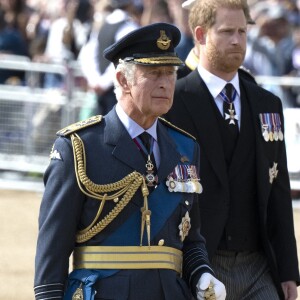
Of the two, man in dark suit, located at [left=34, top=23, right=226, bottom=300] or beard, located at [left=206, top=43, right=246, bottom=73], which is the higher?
beard, located at [left=206, top=43, right=246, bottom=73]

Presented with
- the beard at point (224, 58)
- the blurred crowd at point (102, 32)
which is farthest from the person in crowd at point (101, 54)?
the beard at point (224, 58)

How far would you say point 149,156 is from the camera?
4430mm

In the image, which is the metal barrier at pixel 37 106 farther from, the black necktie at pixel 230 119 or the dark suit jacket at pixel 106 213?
the dark suit jacket at pixel 106 213

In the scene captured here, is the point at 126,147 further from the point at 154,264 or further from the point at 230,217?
the point at 230,217

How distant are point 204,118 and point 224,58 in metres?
0.29

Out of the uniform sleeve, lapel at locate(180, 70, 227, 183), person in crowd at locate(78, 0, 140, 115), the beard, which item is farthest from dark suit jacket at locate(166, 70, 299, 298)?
person in crowd at locate(78, 0, 140, 115)

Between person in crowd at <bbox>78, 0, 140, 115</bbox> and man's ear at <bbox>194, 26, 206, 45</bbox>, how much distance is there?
530cm

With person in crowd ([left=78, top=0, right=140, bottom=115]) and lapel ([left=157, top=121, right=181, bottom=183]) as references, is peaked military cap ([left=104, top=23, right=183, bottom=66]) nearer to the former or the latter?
lapel ([left=157, top=121, right=181, bottom=183])

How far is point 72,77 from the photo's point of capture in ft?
40.5

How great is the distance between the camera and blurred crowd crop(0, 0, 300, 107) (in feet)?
37.2

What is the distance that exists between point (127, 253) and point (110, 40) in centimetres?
676

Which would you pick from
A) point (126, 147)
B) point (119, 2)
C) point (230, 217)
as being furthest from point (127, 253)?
point (119, 2)

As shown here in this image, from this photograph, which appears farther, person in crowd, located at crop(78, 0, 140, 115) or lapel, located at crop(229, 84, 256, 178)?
person in crowd, located at crop(78, 0, 140, 115)

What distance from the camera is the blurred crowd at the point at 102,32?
447 inches
